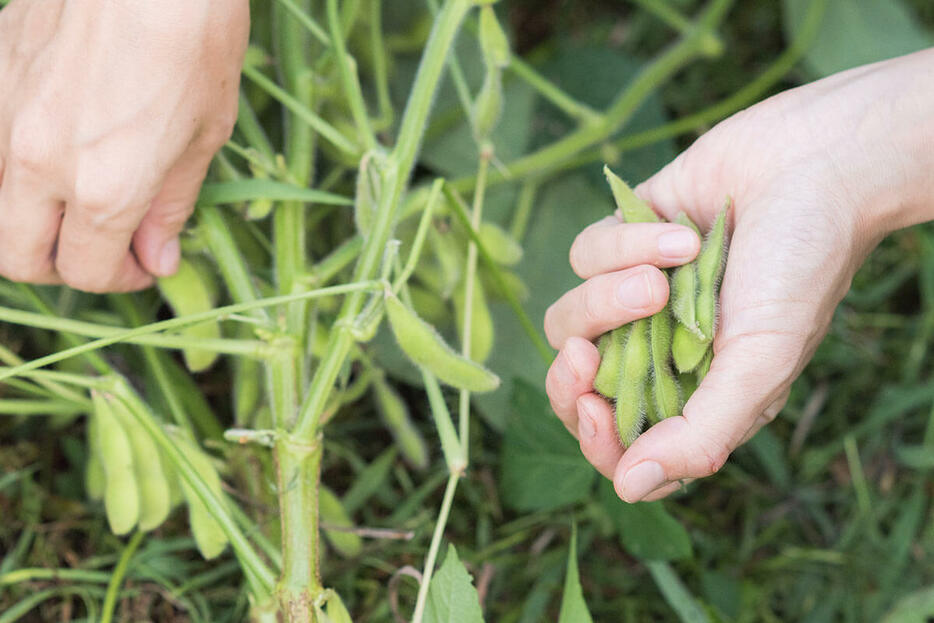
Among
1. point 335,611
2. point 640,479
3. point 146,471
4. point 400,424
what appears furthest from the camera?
point 400,424

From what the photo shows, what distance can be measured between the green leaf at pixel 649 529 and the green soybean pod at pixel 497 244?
0.96ft

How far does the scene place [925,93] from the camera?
2.65 ft

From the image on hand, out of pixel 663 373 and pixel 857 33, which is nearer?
pixel 663 373

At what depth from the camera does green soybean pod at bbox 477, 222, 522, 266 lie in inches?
41.1

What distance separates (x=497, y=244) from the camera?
3.44 ft

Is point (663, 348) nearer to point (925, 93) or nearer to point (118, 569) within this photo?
point (925, 93)

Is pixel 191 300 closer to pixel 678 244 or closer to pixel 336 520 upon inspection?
pixel 336 520

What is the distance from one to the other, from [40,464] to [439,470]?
1.81ft

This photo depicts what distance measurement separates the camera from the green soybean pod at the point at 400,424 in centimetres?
113

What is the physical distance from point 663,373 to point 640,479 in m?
0.11

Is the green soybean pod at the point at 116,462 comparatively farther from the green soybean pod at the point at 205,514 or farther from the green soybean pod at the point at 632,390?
the green soybean pod at the point at 632,390

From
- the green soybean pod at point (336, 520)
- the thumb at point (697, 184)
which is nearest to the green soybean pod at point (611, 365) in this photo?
the thumb at point (697, 184)

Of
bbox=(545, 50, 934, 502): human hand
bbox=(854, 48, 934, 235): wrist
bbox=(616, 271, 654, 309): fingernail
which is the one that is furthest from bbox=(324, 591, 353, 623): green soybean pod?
bbox=(854, 48, 934, 235): wrist

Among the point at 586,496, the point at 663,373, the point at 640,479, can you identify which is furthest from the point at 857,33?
the point at 640,479
